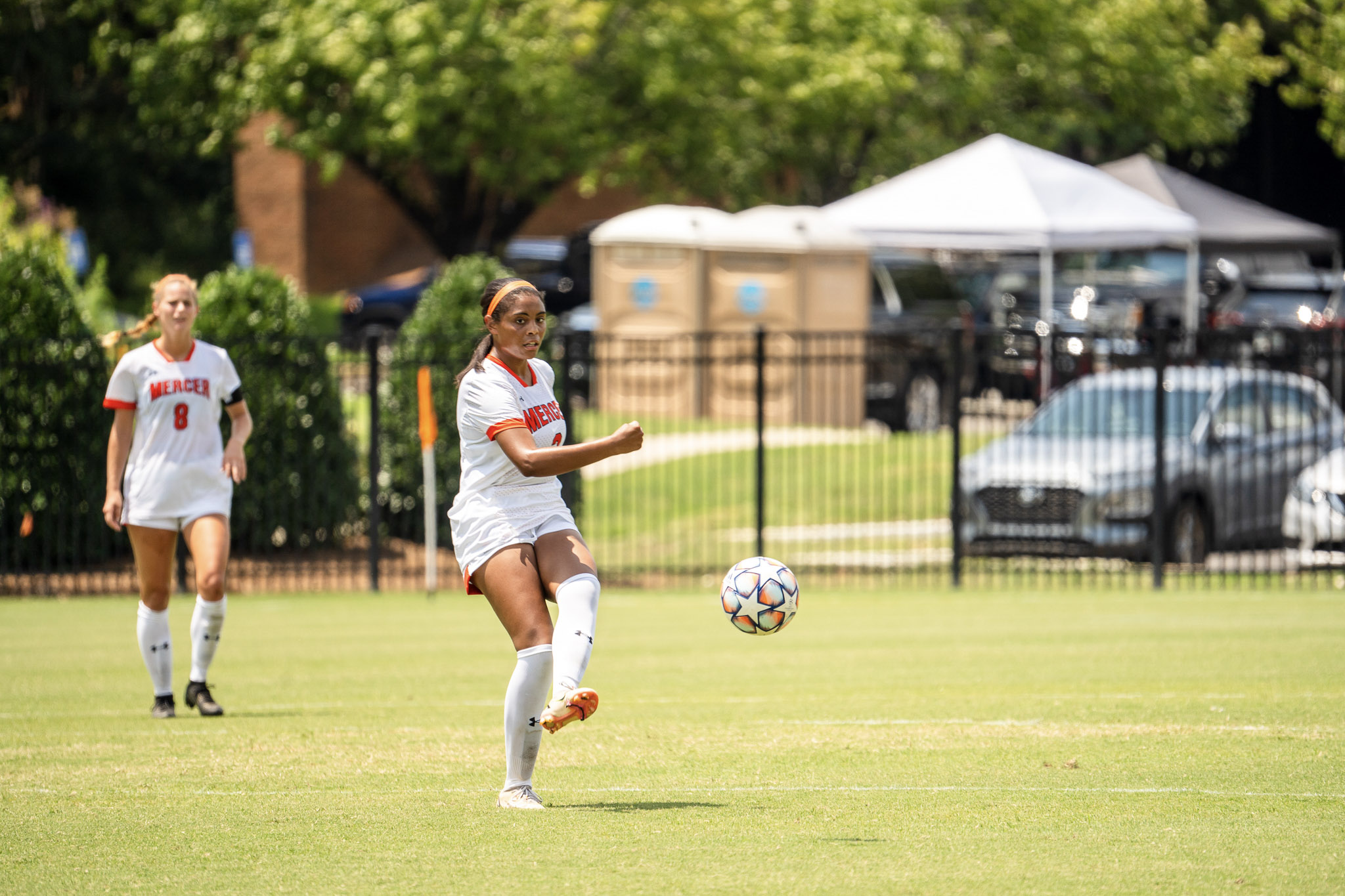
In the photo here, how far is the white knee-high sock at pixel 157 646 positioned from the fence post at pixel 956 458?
27.3ft

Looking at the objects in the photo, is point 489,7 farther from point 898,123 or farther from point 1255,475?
point 1255,475

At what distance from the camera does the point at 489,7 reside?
91.7ft

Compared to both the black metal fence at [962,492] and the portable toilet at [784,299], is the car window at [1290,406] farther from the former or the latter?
the portable toilet at [784,299]

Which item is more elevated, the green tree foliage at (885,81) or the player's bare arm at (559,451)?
the green tree foliage at (885,81)

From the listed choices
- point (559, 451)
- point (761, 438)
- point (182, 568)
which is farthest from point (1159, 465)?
point (559, 451)

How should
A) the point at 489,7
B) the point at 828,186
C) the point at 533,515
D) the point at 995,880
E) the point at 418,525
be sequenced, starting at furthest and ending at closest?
the point at 828,186, the point at 489,7, the point at 418,525, the point at 533,515, the point at 995,880

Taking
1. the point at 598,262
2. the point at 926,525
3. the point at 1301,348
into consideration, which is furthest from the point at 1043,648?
the point at 598,262

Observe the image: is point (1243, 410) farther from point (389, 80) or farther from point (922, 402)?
point (389, 80)

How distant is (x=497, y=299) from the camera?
6.29 meters

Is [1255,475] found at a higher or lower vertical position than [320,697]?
higher

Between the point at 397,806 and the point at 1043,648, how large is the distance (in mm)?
6139

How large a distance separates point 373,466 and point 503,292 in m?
9.73

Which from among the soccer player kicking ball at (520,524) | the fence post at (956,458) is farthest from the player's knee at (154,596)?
the fence post at (956,458)

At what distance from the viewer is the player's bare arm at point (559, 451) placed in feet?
19.0
